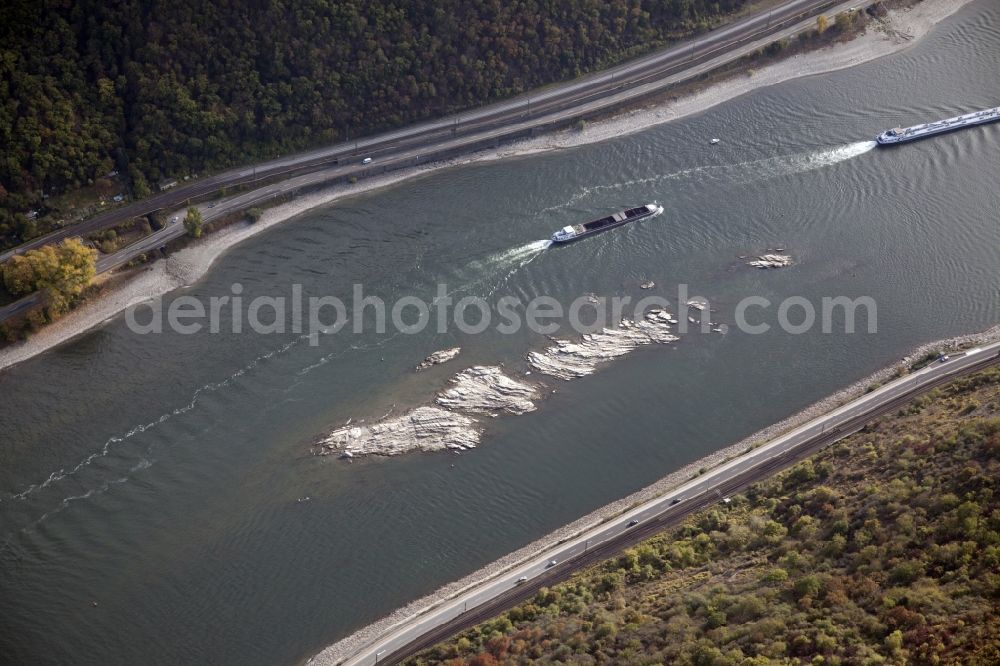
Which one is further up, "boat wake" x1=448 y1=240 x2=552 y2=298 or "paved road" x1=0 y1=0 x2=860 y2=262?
"paved road" x1=0 y1=0 x2=860 y2=262

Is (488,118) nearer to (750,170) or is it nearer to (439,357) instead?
(750,170)

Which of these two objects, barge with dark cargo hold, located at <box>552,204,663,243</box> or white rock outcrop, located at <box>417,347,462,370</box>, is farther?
barge with dark cargo hold, located at <box>552,204,663,243</box>

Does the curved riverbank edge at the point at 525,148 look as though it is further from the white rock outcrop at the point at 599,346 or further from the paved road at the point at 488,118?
the white rock outcrop at the point at 599,346

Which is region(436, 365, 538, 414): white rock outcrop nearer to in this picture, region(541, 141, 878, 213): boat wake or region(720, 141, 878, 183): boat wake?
region(541, 141, 878, 213): boat wake

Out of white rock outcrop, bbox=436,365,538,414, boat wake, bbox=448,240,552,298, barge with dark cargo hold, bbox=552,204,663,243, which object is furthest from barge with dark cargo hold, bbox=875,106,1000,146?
white rock outcrop, bbox=436,365,538,414

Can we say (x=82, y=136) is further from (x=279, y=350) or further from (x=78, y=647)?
(x=78, y=647)

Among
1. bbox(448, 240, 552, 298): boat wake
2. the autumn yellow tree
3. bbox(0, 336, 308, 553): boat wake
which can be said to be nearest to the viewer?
bbox(0, 336, 308, 553): boat wake

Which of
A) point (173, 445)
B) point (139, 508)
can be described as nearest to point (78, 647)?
point (139, 508)
